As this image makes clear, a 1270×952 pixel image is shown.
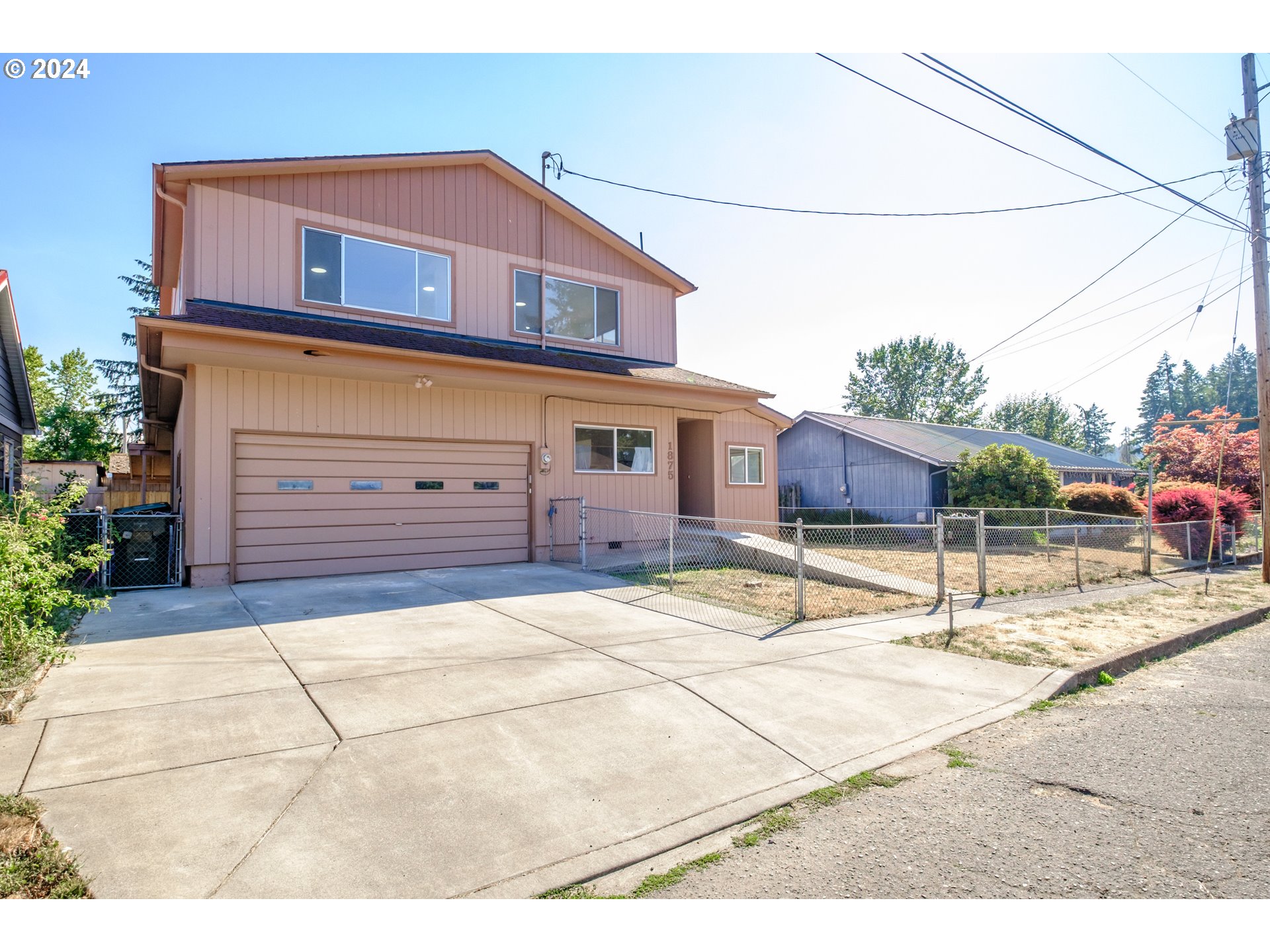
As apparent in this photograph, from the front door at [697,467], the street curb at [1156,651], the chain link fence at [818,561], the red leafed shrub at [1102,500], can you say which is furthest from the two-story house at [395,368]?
the red leafed shrub at [1102,500]

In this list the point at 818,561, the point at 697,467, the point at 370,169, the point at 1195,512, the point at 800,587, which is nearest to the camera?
the point at 800,587

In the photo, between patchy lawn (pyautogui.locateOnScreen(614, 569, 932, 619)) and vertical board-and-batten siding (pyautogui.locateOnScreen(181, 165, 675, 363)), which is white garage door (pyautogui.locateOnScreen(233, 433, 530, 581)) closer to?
vertical board-and-batten siding (pyautogui.locateOnScreen(181, 165, 675, 363))

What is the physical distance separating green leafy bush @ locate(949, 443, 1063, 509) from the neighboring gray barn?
1222 millimetres

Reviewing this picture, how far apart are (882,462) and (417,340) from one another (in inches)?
692

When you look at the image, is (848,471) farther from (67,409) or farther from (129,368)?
(129,368)

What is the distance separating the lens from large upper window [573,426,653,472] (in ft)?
42.7

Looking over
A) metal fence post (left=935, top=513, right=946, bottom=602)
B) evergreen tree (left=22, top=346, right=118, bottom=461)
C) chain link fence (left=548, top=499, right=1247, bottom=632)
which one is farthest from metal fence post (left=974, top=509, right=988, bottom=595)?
evergreen tree (left=22, top=346, right=118, bottom=461)

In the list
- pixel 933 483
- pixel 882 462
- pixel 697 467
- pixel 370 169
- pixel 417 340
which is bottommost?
pixel 933 483

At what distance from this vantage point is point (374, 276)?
37.2ft

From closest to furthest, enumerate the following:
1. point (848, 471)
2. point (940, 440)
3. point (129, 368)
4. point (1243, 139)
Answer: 1. point (1243, 139)
2. point (848, 471)
3. point (940, 440)
4. point (129, 368)

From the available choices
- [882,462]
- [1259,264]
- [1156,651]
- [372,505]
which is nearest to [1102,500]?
[882,462]

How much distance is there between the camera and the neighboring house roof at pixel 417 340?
8906 mm

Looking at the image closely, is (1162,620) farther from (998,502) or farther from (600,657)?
(998,502)

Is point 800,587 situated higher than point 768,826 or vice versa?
point 800,587
